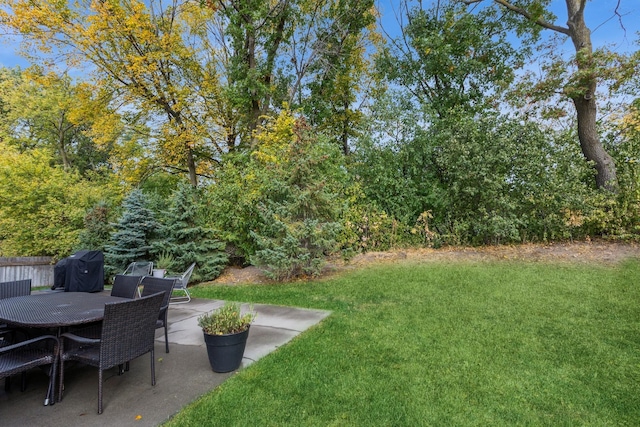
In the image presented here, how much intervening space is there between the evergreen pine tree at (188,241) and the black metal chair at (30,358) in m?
4.85

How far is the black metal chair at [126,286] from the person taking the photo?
3.69 metres

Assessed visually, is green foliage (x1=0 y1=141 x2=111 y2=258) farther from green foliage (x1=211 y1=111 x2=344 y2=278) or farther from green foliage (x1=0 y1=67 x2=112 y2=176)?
green foliage (x1=0 y1=67 x2=112 y2=176)

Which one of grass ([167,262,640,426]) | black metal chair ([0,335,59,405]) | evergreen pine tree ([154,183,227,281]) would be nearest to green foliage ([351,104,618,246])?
grass ([167,262,640,426])

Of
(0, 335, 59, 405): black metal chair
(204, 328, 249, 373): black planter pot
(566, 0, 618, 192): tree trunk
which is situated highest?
(566, 0, 618, 192): tree trunk

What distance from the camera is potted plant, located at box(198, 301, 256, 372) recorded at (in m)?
2.87

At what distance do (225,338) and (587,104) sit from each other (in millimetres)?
10182

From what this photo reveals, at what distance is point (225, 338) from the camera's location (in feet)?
9.33

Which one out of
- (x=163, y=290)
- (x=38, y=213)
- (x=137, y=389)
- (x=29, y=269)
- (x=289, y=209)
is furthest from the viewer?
(x=38, y=213)

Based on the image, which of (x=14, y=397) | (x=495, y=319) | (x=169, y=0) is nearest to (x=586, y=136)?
(x=495, y=319)

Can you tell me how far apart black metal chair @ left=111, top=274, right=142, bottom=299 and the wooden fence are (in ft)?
27.1

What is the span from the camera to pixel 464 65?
11.5 m

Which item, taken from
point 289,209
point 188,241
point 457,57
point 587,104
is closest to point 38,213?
point 188,241

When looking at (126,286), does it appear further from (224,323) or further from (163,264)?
(163,264)

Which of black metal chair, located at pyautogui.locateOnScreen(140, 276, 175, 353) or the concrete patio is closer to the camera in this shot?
the concrete patio
